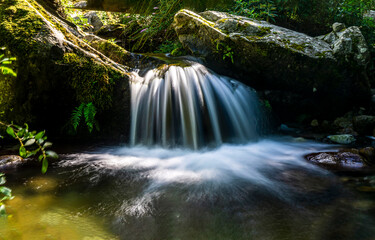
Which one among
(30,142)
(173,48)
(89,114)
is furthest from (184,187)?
(173,48)

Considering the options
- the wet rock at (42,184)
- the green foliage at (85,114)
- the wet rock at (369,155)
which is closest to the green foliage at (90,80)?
the green foliage at (85,114)

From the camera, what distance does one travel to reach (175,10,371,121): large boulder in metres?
4.78

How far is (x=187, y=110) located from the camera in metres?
4.13

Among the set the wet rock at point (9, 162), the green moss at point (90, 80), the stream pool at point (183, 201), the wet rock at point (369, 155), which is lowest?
the stream pool at point (183, 201)

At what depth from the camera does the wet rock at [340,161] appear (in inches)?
115

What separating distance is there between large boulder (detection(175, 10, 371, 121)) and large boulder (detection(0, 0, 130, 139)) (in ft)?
7.90

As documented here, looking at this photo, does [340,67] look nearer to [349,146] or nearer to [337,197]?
[349,146]

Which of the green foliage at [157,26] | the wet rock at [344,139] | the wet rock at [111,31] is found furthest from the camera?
the wet rock at [111,31]

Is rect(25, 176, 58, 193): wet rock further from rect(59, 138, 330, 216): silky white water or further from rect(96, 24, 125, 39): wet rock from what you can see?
rect(96, 24, 125, 39): wet rock

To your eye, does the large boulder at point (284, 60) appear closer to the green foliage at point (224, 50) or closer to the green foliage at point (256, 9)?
the green foliage at point (224, 50)

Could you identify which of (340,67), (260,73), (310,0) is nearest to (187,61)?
(260,73)

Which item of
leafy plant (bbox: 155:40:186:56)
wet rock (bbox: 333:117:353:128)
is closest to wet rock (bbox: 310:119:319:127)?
wet rock (bbox: 333:117:353:128)

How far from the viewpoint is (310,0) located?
638 centimetres

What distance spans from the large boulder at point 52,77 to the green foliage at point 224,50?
7.69 feet
